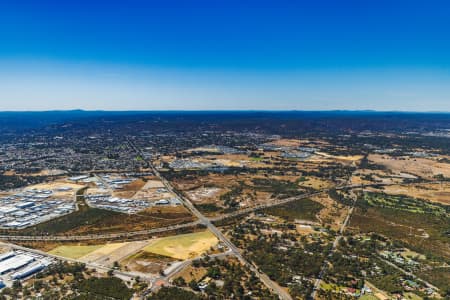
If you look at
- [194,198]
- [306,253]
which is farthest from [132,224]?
[306,253]

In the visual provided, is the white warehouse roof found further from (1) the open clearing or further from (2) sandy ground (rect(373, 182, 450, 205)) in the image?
(2) sandy ground (rect(373, 182, 450, 205))

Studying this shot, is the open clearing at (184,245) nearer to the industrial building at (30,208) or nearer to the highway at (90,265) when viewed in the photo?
the highway at (90,265)

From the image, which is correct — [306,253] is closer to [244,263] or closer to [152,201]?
[244,263]

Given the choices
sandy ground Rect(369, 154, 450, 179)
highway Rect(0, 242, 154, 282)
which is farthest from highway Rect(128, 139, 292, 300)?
sandy ground Rect(369, 154, 450, 179)

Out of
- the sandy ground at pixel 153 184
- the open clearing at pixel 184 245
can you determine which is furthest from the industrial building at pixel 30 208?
the open clearing at pixel 184 245

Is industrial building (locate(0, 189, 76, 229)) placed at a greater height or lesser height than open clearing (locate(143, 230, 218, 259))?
greater

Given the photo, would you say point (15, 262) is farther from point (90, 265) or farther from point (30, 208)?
point (30, 208)
